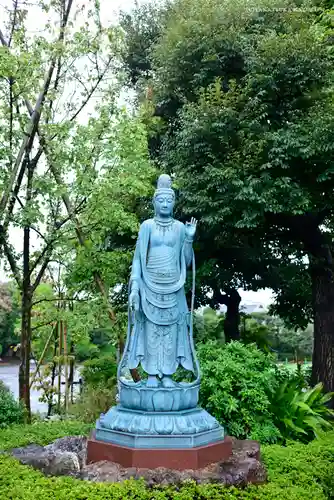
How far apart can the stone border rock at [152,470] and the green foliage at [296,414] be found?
2.59m

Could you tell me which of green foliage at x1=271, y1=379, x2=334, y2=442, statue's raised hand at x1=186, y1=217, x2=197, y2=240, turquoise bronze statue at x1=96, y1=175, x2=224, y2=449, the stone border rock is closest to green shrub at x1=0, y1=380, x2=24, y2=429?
the stone border rock

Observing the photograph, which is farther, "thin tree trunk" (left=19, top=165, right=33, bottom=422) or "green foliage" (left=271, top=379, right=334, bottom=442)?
"thin tree trunk" (left=19, top=165, right=33, bottom=422)

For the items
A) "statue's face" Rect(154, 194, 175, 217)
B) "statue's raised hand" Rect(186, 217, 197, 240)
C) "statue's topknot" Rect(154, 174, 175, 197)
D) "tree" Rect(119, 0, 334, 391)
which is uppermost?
"tree" Rect(119, 0, 334, 391)

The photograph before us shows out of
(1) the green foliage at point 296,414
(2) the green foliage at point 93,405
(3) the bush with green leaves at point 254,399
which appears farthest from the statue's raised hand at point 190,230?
(2) the green foliage at point 93,405

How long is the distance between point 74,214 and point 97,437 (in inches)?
188

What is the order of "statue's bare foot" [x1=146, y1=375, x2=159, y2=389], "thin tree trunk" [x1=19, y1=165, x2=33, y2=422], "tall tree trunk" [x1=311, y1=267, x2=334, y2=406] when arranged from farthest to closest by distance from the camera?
"tall tree trunk" [x1=311, y1=267, x2=334, y2=406] → "thin tree trunk" [x1=19, y1=165, x2=33, y2=422] → "statue's bare foot" [x1=146, y1=375, x2=159, y2=389]

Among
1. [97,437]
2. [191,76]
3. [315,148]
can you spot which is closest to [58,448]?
[97,437]

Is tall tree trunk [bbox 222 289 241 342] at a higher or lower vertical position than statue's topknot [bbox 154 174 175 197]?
lower

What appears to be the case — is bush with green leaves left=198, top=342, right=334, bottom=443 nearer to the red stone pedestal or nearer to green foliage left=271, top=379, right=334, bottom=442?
green foliage left=271, top=379, right=334, bottom=442

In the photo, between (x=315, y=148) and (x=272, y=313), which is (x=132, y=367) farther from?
(x=272, y=313)

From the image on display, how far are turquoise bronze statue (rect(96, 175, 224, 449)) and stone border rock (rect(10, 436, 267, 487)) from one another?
11.9 inches

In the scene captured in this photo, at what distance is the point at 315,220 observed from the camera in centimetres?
1233

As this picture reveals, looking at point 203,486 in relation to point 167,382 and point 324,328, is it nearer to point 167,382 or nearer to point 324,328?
point 167,382

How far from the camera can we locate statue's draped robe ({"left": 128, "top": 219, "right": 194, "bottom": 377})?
618cm
